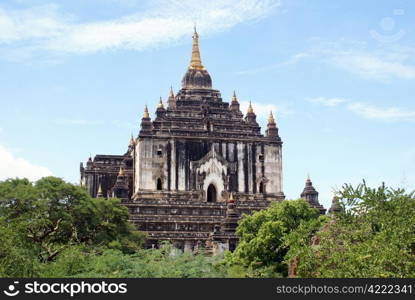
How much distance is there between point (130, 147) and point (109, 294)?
191ft

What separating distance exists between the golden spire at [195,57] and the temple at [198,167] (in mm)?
3621

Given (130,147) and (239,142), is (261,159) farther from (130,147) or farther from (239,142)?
(130,147)

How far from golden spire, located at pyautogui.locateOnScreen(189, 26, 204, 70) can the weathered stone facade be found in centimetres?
368

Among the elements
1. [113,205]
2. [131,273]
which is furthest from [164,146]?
[131,273]

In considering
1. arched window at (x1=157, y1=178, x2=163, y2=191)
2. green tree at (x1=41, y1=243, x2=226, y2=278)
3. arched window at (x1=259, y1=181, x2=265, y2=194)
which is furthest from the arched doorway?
green tree at (x1=41, y1=243, x2=226, y2=278)

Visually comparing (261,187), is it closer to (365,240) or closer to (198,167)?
(198,167)

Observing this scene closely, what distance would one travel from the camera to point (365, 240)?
32844mm

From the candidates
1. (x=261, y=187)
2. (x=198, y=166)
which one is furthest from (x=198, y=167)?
(x=261, y=187)

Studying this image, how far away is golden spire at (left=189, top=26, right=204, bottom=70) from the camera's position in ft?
262

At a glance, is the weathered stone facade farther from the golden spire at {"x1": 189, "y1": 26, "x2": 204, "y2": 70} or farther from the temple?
the golden spire at {"x1": 189, "y1": 26, "x2": 204, "y2": 70}

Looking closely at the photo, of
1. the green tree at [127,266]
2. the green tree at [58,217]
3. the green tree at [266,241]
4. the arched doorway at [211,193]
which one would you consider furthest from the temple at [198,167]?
the green tree at [127,266]

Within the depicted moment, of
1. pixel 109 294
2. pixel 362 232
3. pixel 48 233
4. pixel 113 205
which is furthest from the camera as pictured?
pixel 113 205

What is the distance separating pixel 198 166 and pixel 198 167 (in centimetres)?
11

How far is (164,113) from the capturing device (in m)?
73.6
